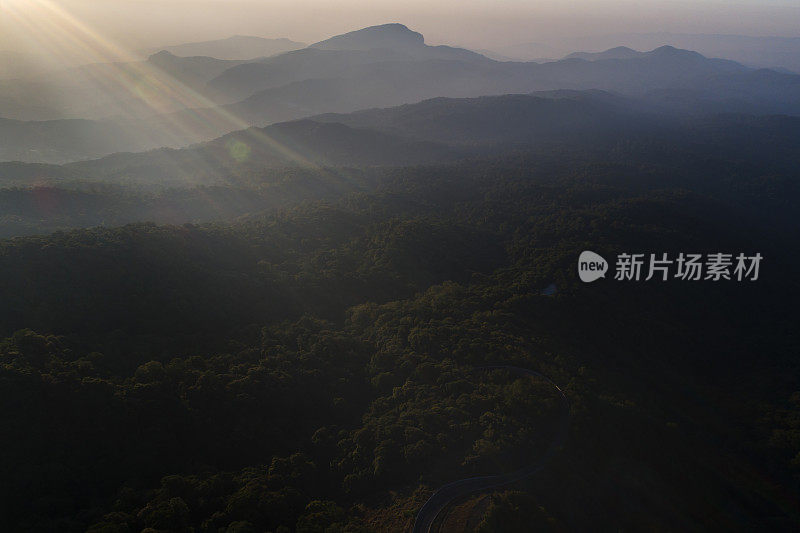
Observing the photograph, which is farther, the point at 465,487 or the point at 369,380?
the point at 369,380

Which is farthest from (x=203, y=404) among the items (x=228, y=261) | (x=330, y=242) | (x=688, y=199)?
(x=688, y=199)

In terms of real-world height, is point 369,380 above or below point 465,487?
above

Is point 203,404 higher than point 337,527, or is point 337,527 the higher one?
point 203,404

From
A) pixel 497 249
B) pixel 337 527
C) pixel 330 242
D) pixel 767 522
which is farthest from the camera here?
pixel 497 249

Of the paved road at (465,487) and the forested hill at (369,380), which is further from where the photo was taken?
the forested hill at (369,380)

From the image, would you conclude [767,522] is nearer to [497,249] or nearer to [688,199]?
[497,249]

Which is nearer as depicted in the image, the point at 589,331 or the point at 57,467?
the point at 57,467

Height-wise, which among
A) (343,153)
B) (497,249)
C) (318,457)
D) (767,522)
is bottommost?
(767,522)

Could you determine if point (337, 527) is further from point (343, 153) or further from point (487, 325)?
point (343, 153)

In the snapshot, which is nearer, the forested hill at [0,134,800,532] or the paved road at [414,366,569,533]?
the paved road at [414,366,569,533]

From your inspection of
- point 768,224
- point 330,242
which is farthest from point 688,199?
point 330,242

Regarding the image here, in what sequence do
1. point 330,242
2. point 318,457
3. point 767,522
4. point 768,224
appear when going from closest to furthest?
point 318,457, point 767,522, point 330,242, point 768,224
